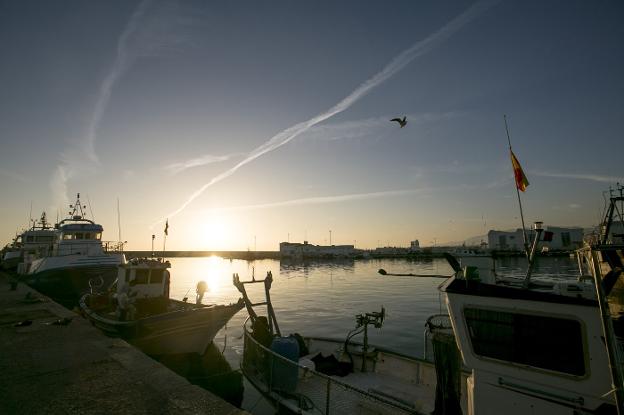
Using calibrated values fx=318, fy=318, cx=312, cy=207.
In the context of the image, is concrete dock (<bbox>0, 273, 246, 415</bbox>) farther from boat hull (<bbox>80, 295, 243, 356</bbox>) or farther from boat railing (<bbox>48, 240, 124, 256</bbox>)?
boat railing (<bbox>48, 240, 124, 256</bbox>)

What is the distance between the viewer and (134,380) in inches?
275

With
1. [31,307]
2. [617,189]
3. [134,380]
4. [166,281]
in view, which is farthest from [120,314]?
[617,189]

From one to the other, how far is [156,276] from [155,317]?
476 centimetres

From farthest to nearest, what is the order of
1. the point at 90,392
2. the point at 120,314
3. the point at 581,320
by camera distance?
1. the point at 120,314
2. the point at 90,392
3. the point at 581,320

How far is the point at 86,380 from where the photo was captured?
7012 millimetres

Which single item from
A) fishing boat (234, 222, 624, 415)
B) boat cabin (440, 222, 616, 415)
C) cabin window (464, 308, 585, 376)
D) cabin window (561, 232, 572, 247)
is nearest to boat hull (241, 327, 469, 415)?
fishing boat (234, 222, 624, 415)

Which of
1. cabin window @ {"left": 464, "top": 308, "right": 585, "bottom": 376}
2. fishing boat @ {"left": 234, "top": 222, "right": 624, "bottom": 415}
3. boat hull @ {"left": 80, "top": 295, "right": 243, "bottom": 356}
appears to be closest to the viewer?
fishing boat @ {"left": 234, "top": 222, "right": 624, "bottom": 415}

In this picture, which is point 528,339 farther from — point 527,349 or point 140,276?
point 140,276

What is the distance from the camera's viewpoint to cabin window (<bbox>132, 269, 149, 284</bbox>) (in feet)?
56.8

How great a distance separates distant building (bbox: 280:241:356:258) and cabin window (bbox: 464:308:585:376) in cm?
16308

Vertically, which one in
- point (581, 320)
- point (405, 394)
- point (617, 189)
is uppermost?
point (617, 189)

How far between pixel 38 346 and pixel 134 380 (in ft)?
16.6

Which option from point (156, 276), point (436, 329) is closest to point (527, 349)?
point (436, 329)

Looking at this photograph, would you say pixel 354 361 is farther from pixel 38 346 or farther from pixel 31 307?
pixel 31 307
